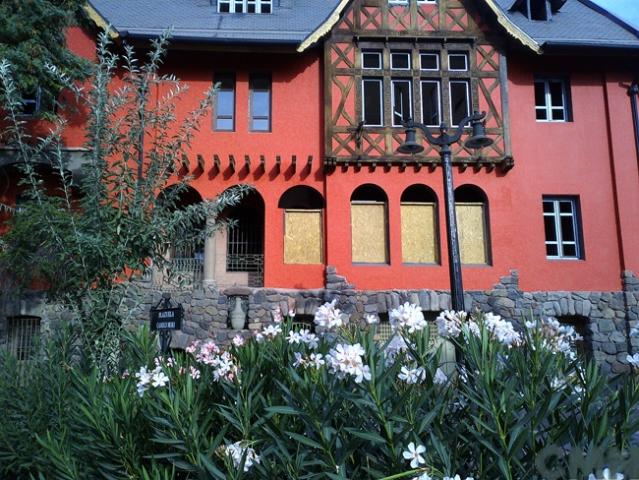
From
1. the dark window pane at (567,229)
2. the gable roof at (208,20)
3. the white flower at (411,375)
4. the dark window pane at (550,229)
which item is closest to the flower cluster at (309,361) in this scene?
the white flower at (411,375)

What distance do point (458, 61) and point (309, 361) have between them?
45.8ft

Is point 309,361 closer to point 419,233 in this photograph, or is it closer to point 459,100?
point 419,233

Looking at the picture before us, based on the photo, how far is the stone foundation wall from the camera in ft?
42.5

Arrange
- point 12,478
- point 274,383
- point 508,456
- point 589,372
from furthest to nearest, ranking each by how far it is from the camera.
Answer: point 12,478, point 274,383, point 589,372, point 508,456

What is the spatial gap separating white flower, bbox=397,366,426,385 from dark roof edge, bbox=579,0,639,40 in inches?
661

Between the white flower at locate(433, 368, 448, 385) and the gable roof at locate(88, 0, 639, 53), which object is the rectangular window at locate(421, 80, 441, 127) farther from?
the white flower at locate(433, 368, 448, 385)

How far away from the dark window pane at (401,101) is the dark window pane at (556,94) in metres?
4.35

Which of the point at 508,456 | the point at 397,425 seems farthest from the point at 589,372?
the point at 397,425

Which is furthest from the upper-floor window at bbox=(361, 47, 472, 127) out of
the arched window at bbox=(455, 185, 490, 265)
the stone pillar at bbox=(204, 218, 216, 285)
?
the stone pillar at bbox=(204, 218, 216, 285)

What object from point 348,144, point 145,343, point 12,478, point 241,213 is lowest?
point 12,478

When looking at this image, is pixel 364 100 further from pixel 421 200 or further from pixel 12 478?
pixel 12 478

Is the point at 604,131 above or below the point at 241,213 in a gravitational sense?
above

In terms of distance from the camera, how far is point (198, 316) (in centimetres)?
1303

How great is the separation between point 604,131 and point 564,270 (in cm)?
421
